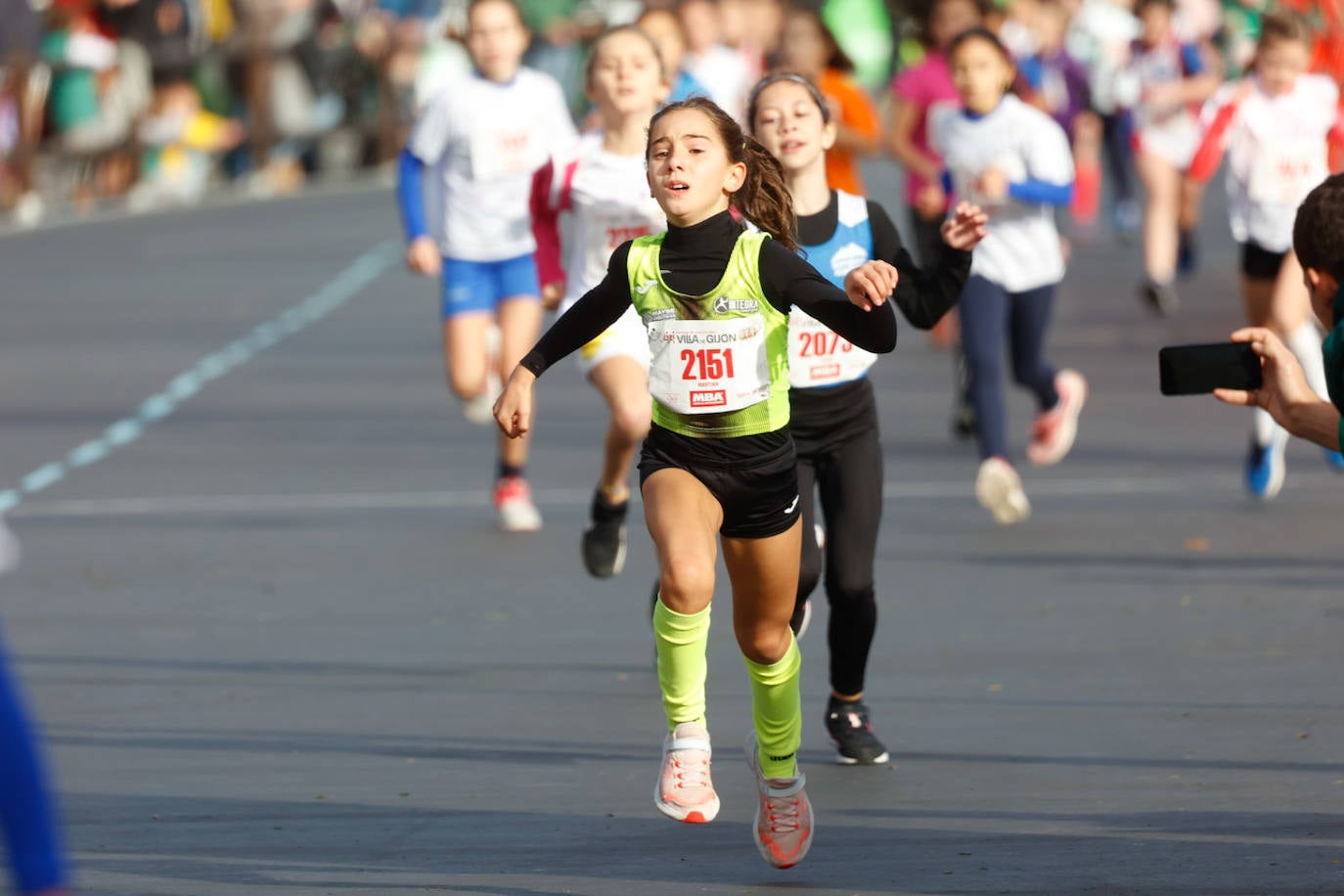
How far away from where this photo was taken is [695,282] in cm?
599

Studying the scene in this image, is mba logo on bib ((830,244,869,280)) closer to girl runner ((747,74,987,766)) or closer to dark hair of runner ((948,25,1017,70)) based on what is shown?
girl runner ((747,74,987,766))

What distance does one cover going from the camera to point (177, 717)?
7738 mm

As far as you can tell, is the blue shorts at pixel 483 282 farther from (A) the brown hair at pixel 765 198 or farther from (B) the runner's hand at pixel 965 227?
(B) the runner's hand at pixel 965 227

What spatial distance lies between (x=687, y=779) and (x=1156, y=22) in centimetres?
1592

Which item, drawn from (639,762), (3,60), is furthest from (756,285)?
(3,60)

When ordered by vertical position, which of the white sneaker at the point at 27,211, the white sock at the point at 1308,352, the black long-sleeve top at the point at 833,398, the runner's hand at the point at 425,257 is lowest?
the white sneaker at the point at 27,211

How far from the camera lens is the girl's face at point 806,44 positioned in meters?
13.5

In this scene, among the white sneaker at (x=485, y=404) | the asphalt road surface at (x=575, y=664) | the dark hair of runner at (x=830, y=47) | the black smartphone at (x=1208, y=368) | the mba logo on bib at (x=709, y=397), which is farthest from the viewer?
the dark hair of runner at (x=830, y=47)

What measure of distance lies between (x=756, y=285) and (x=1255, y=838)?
63.4 inches

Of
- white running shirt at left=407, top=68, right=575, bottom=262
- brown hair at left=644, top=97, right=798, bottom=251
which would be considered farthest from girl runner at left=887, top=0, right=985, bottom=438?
brown hair at left=644, top=97, right=798, bottom=251

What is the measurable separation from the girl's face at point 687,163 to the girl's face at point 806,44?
744 centimetres

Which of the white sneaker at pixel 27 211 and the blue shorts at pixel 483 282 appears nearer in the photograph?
the blue shorts at pixel 483 282

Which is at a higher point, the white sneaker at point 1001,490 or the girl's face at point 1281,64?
the girl's face at point 1281,64

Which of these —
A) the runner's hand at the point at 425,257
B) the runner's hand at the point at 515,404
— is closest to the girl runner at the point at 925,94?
the runner's hand at the point at 425,257
